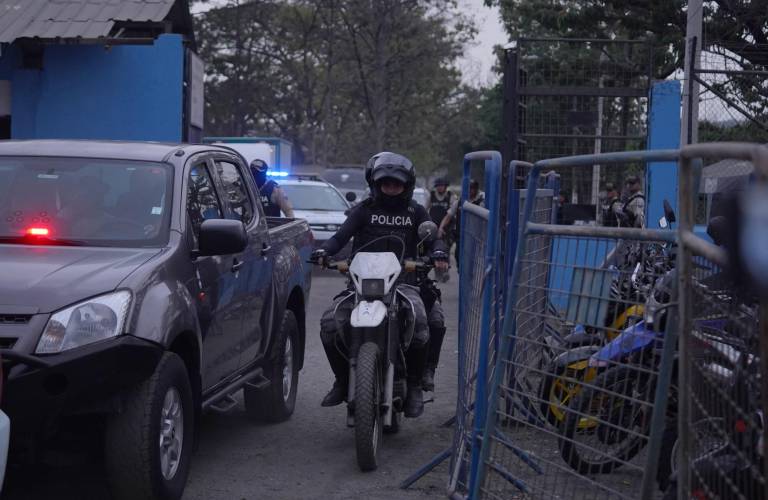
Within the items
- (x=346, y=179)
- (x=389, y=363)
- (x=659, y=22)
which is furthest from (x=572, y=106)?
(x=346, y=179)

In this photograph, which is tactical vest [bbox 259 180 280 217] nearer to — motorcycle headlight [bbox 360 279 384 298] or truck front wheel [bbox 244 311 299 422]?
truck front wheel [bbox 244 311 299 422]

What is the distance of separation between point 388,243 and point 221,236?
1.66 meters

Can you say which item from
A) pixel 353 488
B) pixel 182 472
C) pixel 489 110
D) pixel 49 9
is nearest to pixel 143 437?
pixel 182 472

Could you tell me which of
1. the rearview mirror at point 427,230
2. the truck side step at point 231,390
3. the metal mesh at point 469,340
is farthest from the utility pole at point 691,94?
the truck side step at point 231,390

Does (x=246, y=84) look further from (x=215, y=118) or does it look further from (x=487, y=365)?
(x=487, y=365)

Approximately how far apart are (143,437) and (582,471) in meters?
2.02

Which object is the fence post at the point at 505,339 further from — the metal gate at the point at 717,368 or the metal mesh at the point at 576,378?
the metal gate at the point at 717,368

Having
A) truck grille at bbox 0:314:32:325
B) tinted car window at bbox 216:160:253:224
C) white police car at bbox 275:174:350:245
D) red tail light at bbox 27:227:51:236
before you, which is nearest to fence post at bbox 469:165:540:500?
truck grille at bbox 0:314:32:325

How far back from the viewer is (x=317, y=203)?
21.1 meters

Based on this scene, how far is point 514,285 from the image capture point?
15.2 feet

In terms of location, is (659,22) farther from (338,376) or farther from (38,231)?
(38,231)

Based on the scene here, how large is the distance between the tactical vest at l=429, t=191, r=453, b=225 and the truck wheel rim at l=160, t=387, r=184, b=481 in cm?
1150

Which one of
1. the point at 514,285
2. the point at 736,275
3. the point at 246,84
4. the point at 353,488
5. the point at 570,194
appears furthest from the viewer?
the point at 246,84

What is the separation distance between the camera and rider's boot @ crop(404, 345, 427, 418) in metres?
6.96
